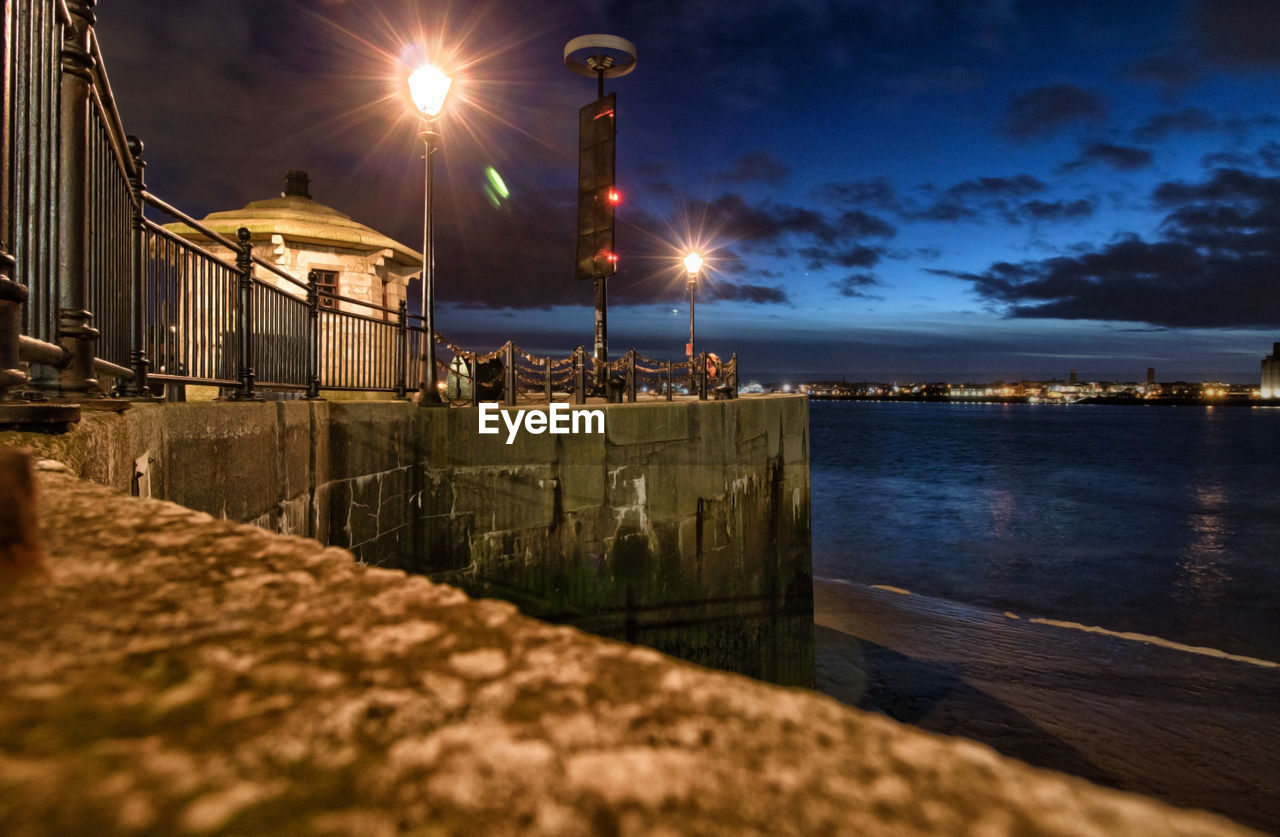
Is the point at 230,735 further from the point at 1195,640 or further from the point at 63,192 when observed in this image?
the point at 1195,640

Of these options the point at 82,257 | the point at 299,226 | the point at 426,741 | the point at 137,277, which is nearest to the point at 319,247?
the point at 299,226

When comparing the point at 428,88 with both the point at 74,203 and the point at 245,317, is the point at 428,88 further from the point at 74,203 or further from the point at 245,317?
the point at 74,203

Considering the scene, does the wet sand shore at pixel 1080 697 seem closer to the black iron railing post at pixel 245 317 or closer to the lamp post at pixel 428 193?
the lamp post at pixel 428 193

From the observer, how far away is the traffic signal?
14.9m

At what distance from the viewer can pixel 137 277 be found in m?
3.98

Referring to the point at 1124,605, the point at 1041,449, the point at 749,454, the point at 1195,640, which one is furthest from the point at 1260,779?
the point at 1041,449

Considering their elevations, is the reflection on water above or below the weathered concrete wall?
below

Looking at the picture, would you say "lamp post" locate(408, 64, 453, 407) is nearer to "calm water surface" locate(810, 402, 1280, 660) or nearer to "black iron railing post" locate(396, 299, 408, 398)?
"black iron railing post" locate(396, 299, 408, 398)

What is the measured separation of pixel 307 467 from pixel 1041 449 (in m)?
74.8

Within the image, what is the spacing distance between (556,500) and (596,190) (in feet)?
32.9

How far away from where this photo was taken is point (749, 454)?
10648mm

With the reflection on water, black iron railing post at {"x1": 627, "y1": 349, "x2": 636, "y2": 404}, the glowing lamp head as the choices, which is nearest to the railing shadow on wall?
the glowing lamp head

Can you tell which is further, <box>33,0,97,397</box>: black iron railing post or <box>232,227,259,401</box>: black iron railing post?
<box>232,227,259,401</box>: black iron railing post

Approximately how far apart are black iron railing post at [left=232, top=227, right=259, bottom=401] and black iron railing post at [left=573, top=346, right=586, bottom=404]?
5.50 metres
